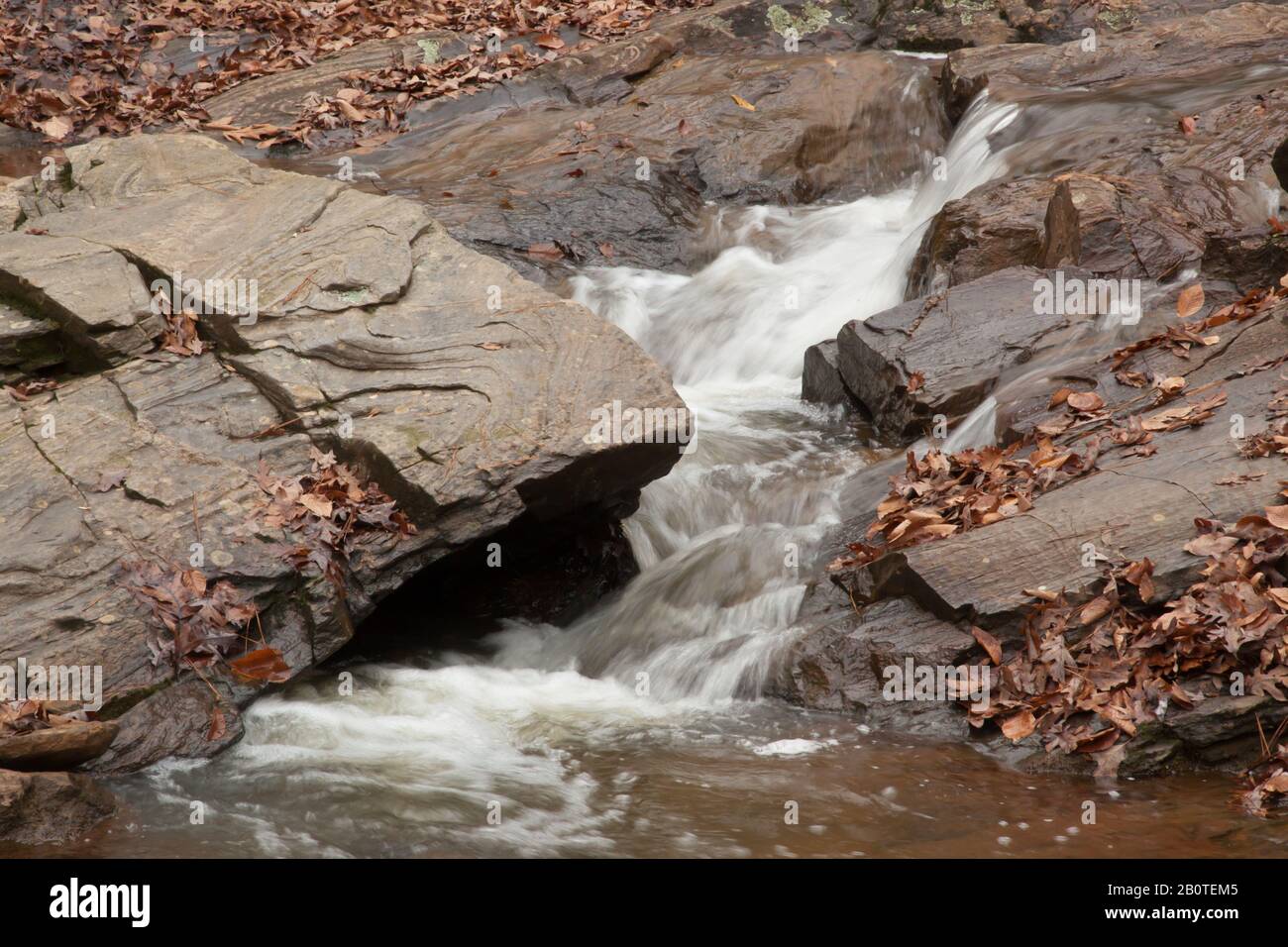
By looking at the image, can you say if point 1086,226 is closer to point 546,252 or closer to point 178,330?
point 546,252

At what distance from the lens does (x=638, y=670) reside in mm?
6004

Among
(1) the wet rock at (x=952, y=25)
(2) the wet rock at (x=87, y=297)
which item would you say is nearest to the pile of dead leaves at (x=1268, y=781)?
(2) the wet rock at (x=87, y=297)

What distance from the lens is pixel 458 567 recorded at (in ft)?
21.3

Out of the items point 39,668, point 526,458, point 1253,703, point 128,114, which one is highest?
point 128,114

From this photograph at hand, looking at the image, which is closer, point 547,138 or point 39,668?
point 39,668

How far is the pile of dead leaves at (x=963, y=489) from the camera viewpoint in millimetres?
5688

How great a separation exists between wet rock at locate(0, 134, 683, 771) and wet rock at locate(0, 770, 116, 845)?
15.7 inches

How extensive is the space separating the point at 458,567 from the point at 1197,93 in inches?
293

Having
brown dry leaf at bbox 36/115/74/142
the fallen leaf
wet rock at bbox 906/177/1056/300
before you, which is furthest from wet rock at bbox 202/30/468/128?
the fallen leaf

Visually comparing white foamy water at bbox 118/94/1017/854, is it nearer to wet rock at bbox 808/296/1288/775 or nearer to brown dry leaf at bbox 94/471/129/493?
wet rock at bbox 808/296/1288/775

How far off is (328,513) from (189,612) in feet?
2.69

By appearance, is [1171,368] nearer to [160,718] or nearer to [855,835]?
[855,835]

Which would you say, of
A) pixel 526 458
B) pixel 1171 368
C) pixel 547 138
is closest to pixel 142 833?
pixel 526 458
